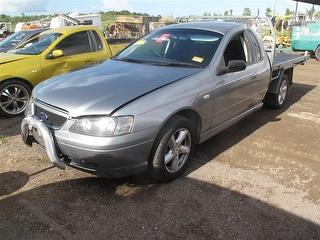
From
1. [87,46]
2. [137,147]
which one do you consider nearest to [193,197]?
[137,147]

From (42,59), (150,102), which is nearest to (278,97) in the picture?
(150,102)

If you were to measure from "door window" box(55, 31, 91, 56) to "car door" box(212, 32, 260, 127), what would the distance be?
363 centimetres

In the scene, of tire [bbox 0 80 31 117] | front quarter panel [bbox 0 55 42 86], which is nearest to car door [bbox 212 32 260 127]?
front quarter panel [bbox 0 55 42 86]

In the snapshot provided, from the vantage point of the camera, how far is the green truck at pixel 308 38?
55.4ft

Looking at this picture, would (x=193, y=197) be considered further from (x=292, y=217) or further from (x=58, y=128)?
(x=58, y=128)

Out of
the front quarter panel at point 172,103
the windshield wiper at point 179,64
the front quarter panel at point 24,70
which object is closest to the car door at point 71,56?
the front quarter panel at point 24,70

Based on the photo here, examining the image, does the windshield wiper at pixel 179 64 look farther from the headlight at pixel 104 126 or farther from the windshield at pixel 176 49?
the headlight at pixel 104 126

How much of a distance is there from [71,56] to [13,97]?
142cm

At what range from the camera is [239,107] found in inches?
207

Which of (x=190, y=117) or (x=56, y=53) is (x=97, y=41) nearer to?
(x=56, y=53)

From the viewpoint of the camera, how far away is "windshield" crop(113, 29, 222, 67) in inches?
183

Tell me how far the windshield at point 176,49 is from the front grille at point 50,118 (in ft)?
5.12

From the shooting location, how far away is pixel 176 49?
193 inches

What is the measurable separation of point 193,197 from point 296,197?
1.10 meters
